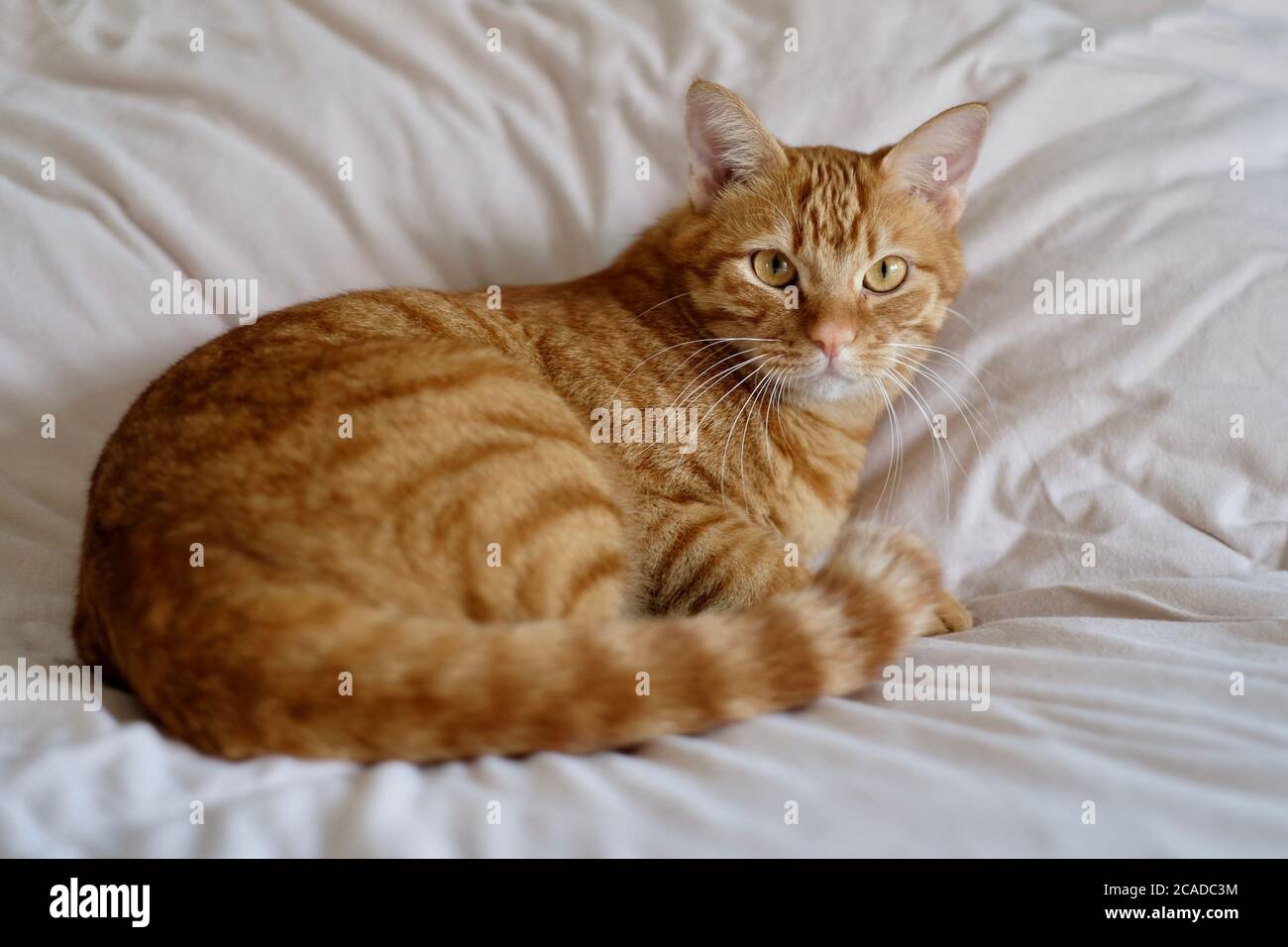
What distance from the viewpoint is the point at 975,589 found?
273 centimetres

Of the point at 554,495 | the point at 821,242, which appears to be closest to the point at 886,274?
the point at 821,242

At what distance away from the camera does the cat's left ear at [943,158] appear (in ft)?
8.46

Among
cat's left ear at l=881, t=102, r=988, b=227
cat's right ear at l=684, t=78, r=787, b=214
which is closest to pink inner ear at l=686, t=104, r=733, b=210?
cat's right ear at l=684, t=78, r=787, b=214

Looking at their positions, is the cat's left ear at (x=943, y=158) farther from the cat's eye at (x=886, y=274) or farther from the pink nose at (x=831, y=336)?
the pink nose at (x=831, y=336)

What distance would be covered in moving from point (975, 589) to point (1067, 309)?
0.81 metres

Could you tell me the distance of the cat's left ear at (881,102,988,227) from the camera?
2.58 metres

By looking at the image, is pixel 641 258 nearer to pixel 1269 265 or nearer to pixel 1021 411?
pixel 1021 411

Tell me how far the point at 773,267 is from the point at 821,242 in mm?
139

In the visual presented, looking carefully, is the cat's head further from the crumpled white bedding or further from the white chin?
the crumpled white bedding

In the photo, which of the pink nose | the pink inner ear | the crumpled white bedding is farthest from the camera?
the pink inner ear

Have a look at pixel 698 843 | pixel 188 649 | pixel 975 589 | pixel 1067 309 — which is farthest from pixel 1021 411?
pixel 188 649

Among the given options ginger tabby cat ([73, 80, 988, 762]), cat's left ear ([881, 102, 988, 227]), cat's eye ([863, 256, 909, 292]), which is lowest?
ginger tabby cat ([73, 80, 988, 762])

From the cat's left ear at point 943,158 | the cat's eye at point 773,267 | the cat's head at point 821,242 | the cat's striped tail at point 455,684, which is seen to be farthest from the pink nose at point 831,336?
the cat's striped tail at point 455,684

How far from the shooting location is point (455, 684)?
1676mm
